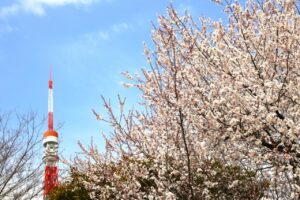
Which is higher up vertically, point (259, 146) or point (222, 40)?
point (222, 40)

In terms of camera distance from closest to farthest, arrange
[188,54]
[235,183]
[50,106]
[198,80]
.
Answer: [235,183], [198,80], [188,54], [50,106]

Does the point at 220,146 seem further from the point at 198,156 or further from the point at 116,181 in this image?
the point at 116,181

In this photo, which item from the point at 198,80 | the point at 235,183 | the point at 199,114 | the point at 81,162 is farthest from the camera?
the point at 81,162

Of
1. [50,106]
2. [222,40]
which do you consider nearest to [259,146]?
[222,40]

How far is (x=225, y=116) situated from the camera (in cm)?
501

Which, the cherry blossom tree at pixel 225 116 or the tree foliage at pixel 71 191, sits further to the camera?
the tree foliage at pixel 71 191

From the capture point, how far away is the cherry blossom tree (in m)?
4.67

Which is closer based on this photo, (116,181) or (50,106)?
(116,181)

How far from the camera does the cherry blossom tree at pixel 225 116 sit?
184 inches

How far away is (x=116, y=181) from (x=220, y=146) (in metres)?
→ 1.52

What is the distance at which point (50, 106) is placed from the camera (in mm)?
19938

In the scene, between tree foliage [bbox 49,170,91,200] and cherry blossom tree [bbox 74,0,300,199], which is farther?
tree foliage [bbox 49,170,91,200]

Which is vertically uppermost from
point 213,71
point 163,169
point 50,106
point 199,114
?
point 50,106

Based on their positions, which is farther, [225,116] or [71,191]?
[71,191]
